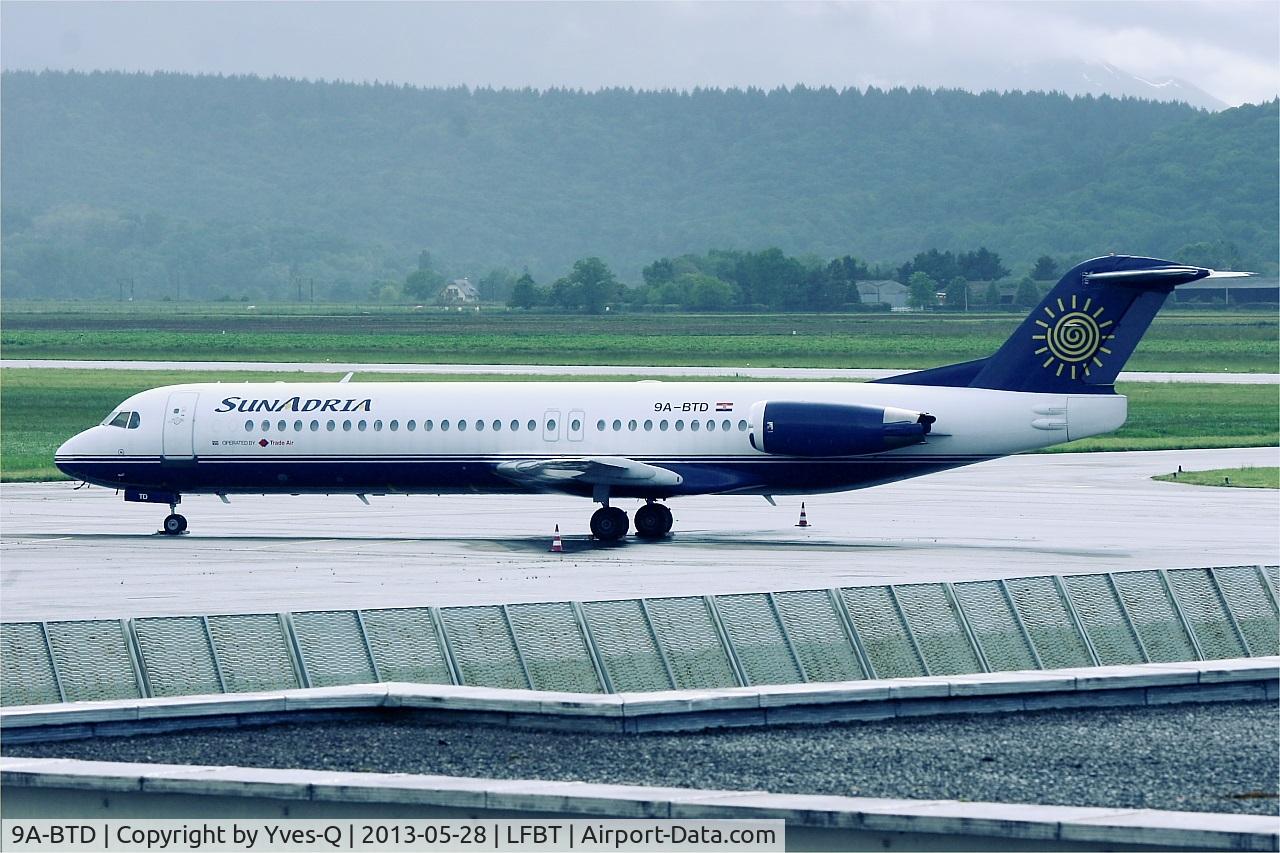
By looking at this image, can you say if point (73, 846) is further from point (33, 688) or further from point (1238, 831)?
point (1238, 831)

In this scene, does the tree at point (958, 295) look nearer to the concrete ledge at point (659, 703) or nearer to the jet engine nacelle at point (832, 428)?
the jet engine nacelle at point (832, 428)

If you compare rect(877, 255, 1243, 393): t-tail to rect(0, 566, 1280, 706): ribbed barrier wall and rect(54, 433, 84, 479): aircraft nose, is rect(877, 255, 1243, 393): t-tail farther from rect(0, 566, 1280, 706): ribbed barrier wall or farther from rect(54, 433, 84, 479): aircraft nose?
rect(54, 433, 84, 479): aircraft nose

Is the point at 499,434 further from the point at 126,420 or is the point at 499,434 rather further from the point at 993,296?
the point at 993,296

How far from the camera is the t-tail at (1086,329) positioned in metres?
36.5

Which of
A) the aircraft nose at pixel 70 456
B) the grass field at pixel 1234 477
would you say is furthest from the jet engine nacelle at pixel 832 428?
the grass field at pixel 1234 477

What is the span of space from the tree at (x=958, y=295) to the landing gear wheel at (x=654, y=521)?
6101 inches

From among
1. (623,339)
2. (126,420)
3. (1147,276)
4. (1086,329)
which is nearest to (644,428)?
(1086,329)

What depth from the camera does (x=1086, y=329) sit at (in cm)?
3662

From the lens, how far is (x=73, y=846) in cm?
1341

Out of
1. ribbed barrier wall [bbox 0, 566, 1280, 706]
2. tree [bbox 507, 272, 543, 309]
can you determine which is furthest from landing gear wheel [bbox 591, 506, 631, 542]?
tree [bbox 507, 272, 543, 309]

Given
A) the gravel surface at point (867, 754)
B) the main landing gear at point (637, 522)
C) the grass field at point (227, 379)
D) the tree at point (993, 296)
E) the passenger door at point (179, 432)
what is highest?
the tree at point (993, 296)

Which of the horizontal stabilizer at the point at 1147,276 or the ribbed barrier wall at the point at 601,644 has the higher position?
the horizontal stabilizer at the point at 1147,276

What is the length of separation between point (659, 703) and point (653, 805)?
166 inches

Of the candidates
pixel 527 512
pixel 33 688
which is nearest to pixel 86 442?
pixel 527 512
